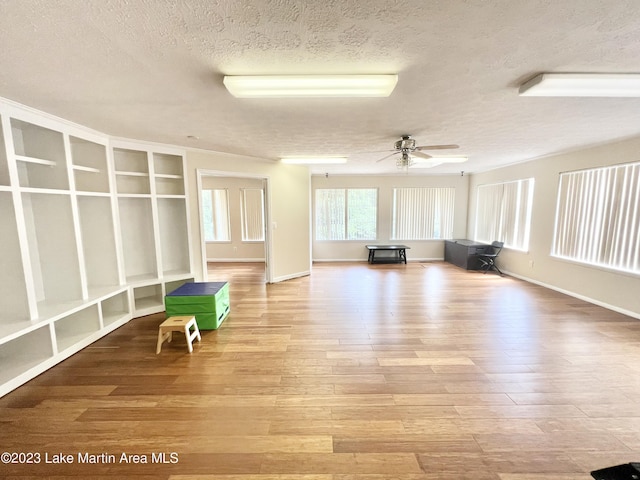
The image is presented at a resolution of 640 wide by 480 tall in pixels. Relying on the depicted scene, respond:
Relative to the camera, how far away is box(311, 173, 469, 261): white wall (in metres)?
7.08

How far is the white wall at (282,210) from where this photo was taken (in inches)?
168

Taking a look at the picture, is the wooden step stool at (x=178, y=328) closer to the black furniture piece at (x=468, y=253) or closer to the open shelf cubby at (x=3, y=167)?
the open shelf cubby at (x=3, y=167)

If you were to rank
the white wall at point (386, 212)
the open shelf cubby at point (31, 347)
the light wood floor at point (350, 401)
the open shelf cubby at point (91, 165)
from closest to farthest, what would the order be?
the light wood floor at point (350, 401) → the open shelf cubby at point (31, 347) → the open shelf cubby at point (91, 165) → the white wall at point (386, 212)

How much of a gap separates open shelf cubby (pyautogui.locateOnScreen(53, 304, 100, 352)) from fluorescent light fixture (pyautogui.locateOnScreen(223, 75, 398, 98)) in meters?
3.09

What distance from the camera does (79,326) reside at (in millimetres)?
2914

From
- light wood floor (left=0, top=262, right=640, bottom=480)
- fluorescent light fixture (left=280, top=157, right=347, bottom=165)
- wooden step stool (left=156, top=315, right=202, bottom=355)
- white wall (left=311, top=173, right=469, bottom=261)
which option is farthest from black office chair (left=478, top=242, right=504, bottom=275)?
wooden step stool (left=156, top=315, right=202, bottom=355)

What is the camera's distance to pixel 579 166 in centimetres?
406

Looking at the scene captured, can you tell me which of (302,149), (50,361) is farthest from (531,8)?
(50,361)

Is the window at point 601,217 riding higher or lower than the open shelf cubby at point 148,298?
higher

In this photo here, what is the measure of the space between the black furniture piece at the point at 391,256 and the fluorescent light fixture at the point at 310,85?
529 cm

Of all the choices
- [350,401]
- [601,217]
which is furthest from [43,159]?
[601,217]

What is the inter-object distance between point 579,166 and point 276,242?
546 cm

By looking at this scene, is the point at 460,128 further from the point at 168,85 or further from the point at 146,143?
the point at 146,143

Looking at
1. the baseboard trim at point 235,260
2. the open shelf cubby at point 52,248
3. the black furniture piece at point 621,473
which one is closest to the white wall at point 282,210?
the open shelf cubby at point 52,248
